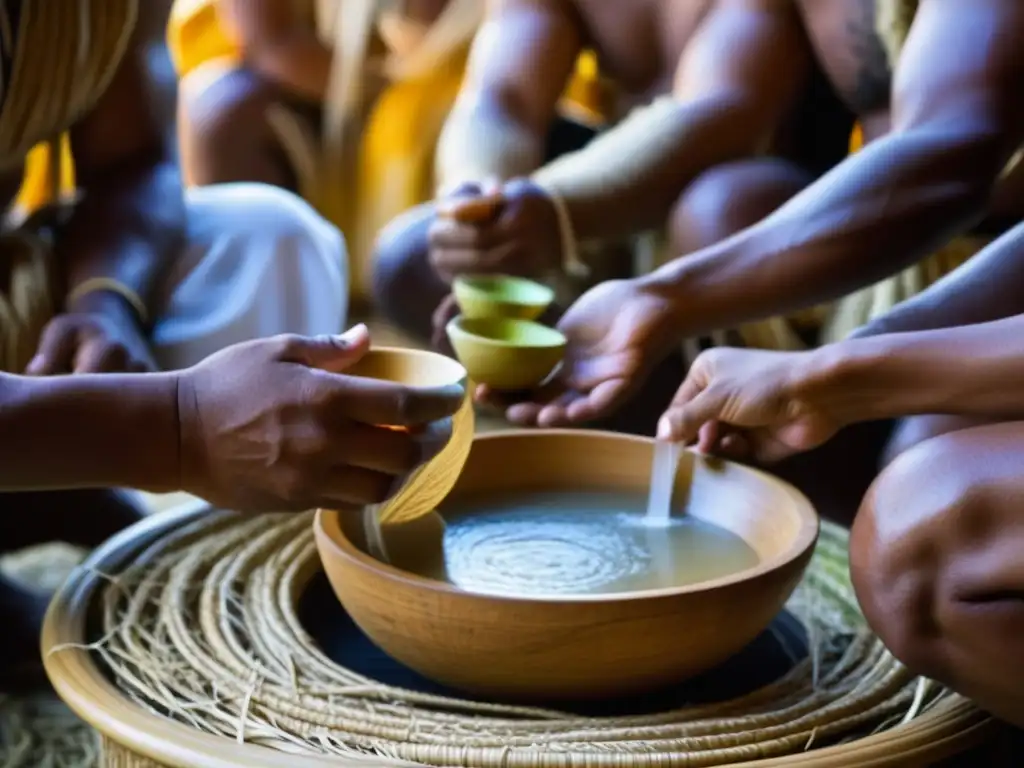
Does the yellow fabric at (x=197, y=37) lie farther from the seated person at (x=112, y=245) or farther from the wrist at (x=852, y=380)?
the wrist at (x=852, y=380)

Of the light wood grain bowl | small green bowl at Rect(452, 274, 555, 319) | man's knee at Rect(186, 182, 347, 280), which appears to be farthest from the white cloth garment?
the light wood grain bowl

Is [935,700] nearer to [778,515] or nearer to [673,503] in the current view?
[778,515]

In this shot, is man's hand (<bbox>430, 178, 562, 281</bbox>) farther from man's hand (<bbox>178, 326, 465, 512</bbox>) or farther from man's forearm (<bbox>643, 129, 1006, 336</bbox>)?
man's hand (<bbox>178, 326, 465, 512</bbox>)

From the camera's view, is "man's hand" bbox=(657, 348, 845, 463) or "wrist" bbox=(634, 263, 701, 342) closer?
"man's hand" bbox=(657, 348, 845, 463)

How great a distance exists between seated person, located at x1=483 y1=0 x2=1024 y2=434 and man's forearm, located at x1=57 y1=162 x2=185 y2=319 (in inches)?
21.8

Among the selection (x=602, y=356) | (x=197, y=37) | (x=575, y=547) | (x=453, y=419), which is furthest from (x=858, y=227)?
(x=197, y=37)

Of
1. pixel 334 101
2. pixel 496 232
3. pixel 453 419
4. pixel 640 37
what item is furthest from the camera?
pixel 334 101

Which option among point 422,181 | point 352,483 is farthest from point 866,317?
point 422,181

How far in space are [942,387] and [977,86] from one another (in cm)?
61

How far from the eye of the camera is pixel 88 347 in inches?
53.4

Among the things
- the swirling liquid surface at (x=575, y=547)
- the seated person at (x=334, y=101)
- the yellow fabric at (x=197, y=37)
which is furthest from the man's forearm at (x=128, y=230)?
the yellow fabric at (x=197, y=37)

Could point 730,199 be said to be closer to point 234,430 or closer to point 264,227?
point 264,227

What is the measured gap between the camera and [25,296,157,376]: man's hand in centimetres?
134

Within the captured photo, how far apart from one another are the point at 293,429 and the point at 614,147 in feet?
3.67
